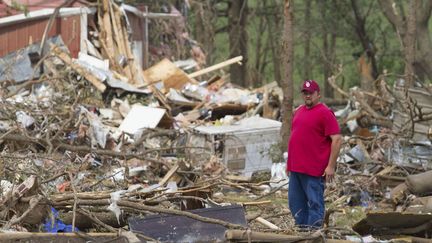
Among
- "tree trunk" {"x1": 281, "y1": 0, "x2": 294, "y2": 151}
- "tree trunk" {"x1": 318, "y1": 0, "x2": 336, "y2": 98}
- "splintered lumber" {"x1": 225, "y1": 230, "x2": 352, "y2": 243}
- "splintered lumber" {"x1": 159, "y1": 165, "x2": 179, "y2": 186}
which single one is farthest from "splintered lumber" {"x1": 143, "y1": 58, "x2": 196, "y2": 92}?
"tree trunk" {"x1": 318, "y1": 0, "x2": 336, "y2": 98}

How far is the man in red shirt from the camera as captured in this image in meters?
8.19

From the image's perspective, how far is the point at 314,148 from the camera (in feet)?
27.2

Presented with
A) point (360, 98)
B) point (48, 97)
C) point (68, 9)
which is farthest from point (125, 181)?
point (68, 9)

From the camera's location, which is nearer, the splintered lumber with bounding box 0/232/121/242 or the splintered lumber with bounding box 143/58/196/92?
the splintered lumber with bounding box 0/232/121/242

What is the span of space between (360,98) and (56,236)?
36.5 ft

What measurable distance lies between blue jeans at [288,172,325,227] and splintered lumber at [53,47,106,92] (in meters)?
8.61

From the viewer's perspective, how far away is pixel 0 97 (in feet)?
42.3

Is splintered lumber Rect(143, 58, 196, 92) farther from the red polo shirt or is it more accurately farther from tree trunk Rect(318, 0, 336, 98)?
tree trunk Rect(318, 0, 336, 98)

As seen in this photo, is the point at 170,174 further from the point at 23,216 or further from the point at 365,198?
the point at 23,216

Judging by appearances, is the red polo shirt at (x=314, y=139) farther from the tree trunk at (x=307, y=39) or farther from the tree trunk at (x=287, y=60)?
the tree trunk at (x=307, y=39)

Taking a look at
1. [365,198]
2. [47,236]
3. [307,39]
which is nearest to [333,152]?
[47,236]

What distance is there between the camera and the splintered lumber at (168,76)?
19.2 m

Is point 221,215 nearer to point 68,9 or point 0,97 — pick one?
point 0,97

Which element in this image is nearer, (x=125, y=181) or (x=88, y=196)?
(x=88, y=196)
